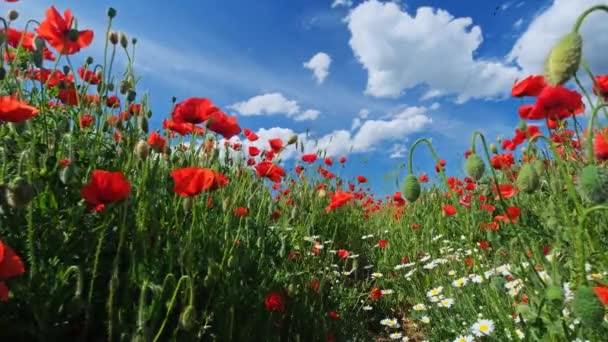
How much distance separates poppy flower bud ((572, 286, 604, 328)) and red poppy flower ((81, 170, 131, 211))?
1.36m

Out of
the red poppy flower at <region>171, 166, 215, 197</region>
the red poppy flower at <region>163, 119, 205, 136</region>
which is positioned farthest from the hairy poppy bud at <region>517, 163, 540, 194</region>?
the red poppy flower at <region>163, 119, 205, 136</region>

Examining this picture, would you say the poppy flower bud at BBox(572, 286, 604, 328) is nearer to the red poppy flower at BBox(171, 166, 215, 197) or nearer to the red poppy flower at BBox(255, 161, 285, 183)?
the red poppy flower at BBox(171, 166, 215, 197)

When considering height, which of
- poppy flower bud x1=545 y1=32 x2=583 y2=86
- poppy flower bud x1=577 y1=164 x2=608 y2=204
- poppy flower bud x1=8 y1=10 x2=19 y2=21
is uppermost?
poppy flower bud x1=8 y1=10 x2=19 y2=21

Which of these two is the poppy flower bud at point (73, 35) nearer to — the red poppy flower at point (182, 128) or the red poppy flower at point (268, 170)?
the red poppy flower at point (182, 128)

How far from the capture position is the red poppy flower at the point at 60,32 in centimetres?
235

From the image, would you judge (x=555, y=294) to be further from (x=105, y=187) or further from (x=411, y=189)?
(x=105, y=187)

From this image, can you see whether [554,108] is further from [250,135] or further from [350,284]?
[350,284]

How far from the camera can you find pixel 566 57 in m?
1.29

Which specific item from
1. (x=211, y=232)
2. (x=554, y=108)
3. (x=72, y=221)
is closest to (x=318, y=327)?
(x=211, y=232)

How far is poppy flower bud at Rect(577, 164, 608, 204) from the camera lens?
1.33 m

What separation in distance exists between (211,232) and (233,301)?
0.50 meters

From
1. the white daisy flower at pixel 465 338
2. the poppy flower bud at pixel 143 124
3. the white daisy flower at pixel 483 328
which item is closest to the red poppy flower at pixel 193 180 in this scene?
the poppy flower bud at pixel 143 124

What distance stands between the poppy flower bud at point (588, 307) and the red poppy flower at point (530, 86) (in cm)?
119

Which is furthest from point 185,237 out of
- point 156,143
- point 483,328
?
point 483,328
